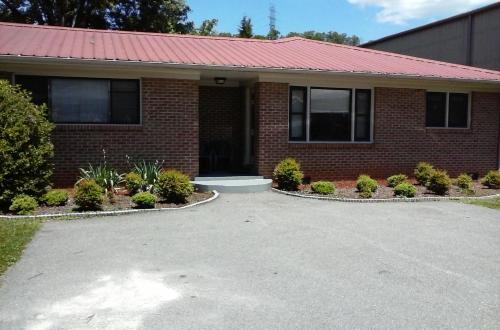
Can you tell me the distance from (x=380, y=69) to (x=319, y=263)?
29.8ft

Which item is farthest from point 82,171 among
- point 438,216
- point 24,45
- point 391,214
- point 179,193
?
point 438,216

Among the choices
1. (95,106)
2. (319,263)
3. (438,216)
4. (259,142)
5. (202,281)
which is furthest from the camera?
(259,142)

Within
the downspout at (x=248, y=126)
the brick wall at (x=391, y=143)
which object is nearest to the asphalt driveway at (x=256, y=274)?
the brick wall at (x=391, y=143)

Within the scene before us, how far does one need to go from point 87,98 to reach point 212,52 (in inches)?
147

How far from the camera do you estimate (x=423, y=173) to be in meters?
13.3

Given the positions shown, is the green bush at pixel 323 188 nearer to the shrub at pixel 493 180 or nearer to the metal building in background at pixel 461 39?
the shrub at pixel 493 180

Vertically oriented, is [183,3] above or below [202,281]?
above

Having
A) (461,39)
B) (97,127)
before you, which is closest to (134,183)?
(97,127)

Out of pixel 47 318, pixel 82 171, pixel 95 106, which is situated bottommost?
pixel 47 318

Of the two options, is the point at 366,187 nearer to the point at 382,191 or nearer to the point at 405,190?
the point at 405,190

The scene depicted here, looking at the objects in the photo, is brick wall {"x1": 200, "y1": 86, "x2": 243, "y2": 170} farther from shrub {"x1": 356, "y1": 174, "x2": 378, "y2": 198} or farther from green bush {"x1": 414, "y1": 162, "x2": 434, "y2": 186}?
green bush {"x1": 414, "y1": 162, "x2": 434, "y2": 186}

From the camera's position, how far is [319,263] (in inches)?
239

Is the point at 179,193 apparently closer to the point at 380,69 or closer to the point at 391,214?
the point at 391,214

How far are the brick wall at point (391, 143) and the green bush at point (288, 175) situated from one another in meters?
0.79
